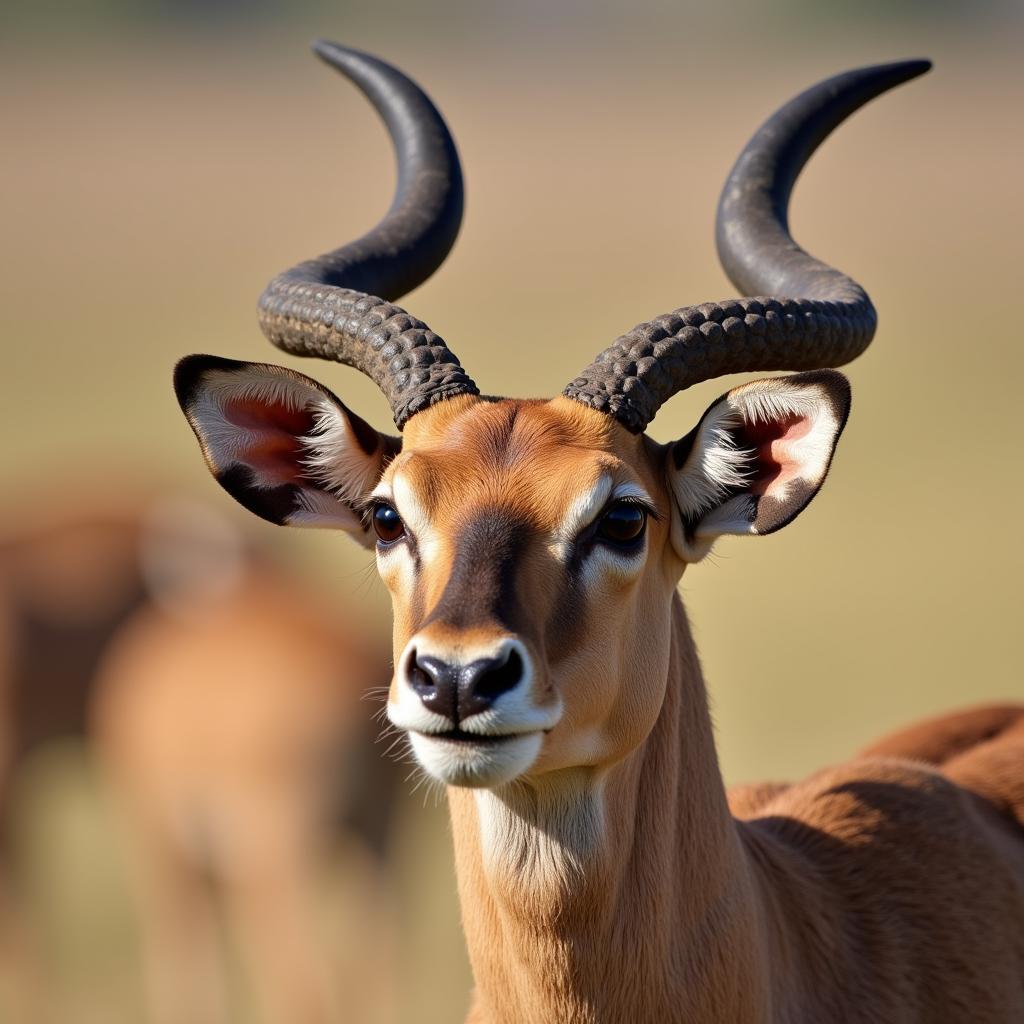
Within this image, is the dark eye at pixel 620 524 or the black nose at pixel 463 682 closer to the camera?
the black nose at pixel 463 682

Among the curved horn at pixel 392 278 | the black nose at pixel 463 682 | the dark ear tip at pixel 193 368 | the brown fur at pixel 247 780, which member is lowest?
the brown fur at pixel 247 780

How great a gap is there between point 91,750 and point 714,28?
85099 mm

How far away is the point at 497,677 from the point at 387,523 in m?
0.87

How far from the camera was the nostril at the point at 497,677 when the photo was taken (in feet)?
12.9

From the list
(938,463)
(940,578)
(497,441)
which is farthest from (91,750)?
(938,463)

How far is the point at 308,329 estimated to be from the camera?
5273 millimetres

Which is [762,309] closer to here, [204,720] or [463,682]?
[463,682]

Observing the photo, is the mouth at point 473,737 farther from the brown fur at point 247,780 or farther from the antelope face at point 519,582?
the brown fur at point 247,780

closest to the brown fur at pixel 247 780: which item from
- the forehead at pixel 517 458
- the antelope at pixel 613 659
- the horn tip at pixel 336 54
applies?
the horn tip at pixel 336 54

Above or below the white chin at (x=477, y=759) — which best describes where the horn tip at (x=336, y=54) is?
above

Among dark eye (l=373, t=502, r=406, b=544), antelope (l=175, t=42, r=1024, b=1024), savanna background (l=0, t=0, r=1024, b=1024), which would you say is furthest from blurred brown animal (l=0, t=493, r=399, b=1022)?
dark eye (l=373, t=502, r=406, b=544)

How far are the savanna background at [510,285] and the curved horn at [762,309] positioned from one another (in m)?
1.27

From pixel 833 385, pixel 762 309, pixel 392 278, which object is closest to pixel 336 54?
pixel 392 278

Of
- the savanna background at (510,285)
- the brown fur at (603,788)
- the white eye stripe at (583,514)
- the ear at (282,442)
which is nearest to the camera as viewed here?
the brown fur at (603,788)
